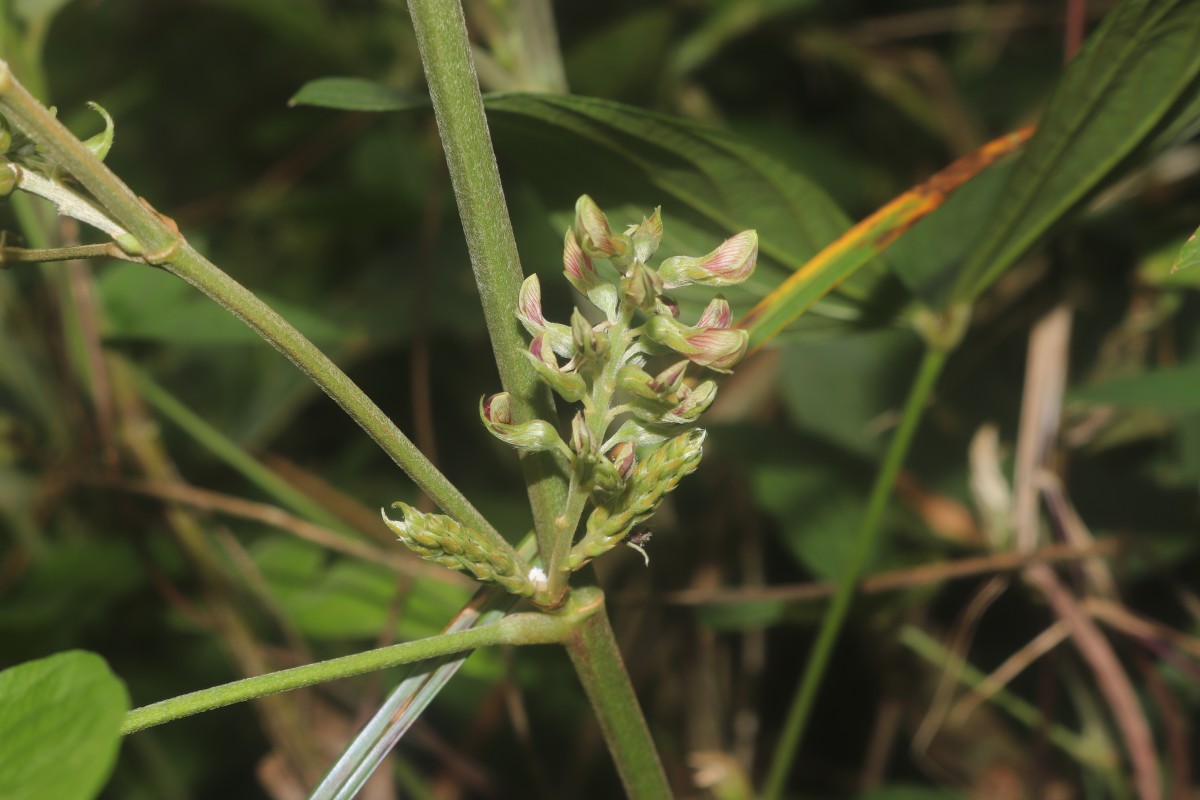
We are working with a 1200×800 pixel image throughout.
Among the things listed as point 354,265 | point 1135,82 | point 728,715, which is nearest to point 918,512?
point 728,715

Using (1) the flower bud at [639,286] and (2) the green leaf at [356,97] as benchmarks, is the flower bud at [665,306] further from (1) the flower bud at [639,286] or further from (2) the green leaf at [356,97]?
(2) the green leaf at [356,97]

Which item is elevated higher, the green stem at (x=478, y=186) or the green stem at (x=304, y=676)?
the green stem at (x=478, y=186)

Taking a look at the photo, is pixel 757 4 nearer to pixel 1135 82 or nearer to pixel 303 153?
pixel 303 153


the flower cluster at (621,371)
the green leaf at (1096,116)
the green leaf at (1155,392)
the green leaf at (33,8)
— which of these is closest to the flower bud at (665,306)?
the flower cluster at (621,371)

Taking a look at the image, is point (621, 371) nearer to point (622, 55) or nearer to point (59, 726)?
point (59, 726)

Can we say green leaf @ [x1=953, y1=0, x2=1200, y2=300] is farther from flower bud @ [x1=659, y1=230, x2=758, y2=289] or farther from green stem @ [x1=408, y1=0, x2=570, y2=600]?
green stem @ [x1=408, y1=0, x2=570, y2=600]

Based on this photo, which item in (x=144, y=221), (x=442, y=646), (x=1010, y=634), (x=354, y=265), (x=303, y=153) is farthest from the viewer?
(x=354, y=265)
